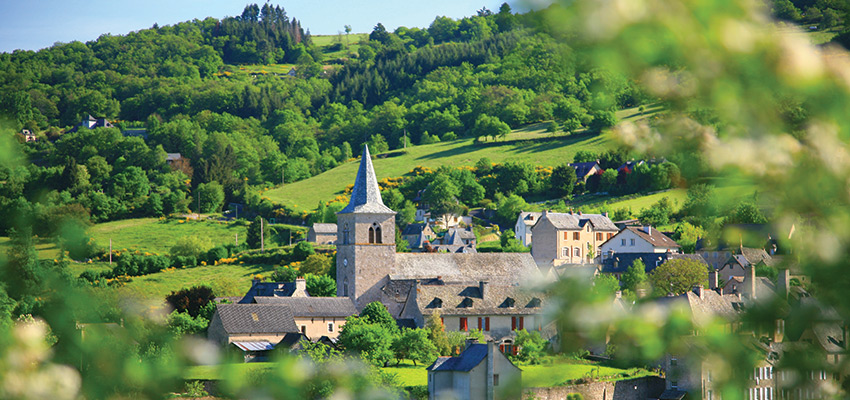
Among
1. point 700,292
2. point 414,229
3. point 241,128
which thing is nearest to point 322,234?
point 414,229

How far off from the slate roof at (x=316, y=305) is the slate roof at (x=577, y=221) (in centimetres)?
2983

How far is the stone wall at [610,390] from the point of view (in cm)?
4294

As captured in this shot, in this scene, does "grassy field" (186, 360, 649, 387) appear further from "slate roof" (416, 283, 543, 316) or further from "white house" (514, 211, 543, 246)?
"white house" (514, 211, 543, 246)

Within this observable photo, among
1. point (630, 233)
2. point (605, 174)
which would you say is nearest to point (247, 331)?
point (630, 233)

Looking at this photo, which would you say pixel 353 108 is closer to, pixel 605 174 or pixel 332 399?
pixel 605 174

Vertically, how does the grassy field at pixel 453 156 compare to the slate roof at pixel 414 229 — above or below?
above

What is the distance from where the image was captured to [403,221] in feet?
330

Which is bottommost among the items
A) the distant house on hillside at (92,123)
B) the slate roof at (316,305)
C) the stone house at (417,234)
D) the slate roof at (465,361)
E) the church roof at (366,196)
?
the stone house at (417,234)

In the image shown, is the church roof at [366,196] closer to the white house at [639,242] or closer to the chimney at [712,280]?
the chimney at [712,280]

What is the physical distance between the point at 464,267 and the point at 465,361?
17546 millimetres

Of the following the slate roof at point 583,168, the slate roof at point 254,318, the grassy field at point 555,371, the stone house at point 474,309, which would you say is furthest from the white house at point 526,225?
the grassy field at point 555,371

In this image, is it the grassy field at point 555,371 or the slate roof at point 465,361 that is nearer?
the slate roof at point 465,361

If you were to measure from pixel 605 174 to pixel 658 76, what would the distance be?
99.1 metres

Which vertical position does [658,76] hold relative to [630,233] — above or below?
above
